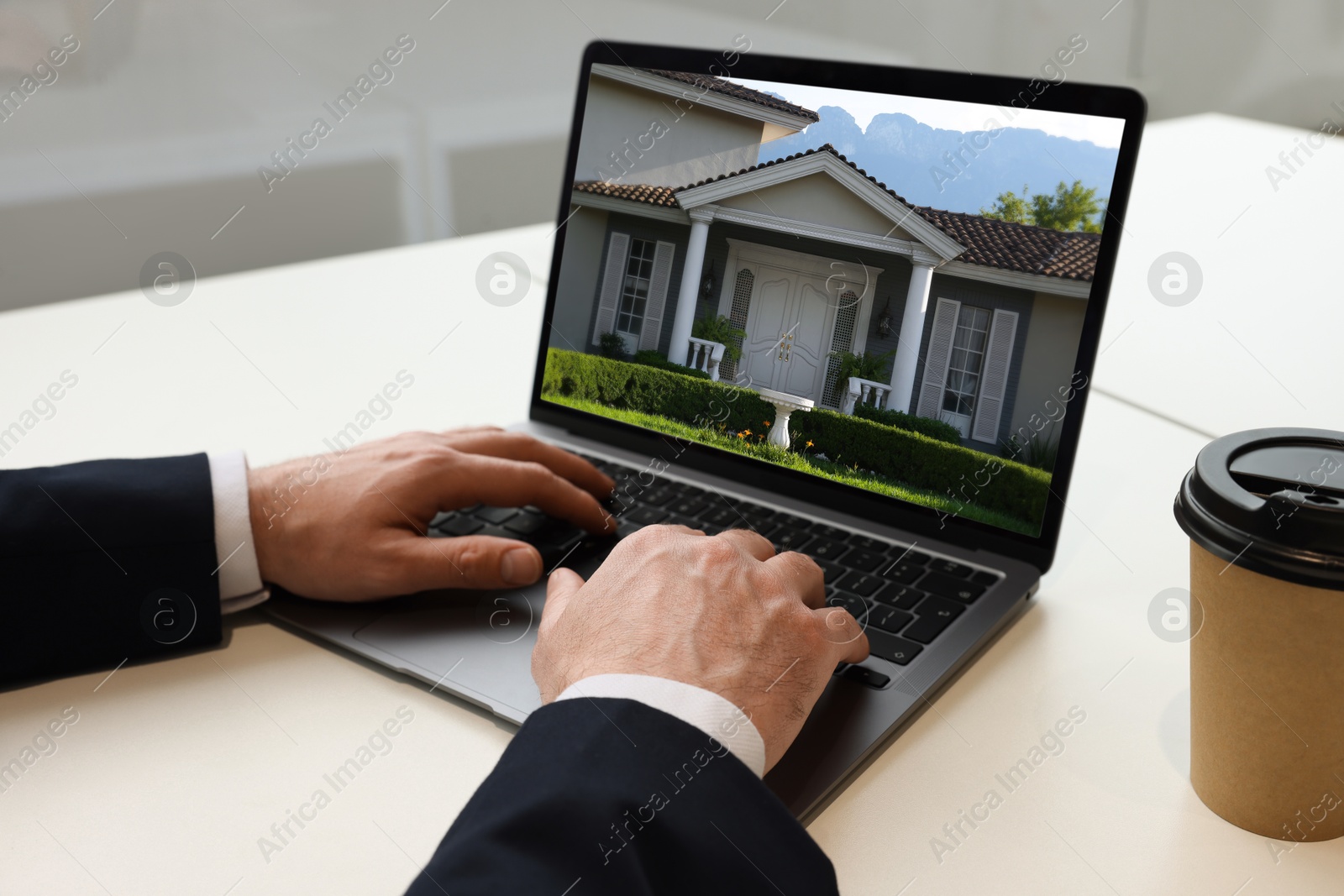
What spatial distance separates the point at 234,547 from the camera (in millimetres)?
Answer: 797

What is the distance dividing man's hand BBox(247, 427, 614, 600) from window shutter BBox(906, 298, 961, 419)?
1.03 feet

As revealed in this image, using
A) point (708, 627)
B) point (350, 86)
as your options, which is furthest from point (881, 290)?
point (350, 86)

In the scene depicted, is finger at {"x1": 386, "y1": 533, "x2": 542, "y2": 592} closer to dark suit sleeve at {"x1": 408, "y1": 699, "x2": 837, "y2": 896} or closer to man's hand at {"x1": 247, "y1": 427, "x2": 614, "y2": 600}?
man's hand at {"x1": 247, "y1": 427, "x2": 614, "y2": 600}

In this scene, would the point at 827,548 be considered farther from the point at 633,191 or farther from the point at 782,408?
the point at 633,191

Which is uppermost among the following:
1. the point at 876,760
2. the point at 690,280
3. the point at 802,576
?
the point at 690,280

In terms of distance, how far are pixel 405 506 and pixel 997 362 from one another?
0.53 metres

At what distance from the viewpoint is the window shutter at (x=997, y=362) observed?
2.63ft

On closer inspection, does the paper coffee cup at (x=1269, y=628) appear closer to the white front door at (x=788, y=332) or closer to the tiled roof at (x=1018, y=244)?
the tiled roof at (x=1018, y=244)

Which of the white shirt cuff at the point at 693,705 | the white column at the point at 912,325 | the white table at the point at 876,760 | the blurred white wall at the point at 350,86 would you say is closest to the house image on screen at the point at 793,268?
the white column at the point at 912,325

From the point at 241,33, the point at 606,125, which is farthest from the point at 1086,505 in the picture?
the point at 241,33

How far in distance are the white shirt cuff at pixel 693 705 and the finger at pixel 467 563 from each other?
0.71 ft

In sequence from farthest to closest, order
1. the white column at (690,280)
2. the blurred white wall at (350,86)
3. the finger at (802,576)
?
the blurred white wall at (350,86), the white column at (690,280), the finger at (802,576)

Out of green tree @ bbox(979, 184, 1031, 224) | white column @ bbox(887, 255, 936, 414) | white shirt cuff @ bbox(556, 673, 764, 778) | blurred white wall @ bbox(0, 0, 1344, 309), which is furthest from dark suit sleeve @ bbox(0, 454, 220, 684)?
blurred white wall @ bbox(0, 0, 1344, 309)

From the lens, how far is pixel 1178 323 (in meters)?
1.31
